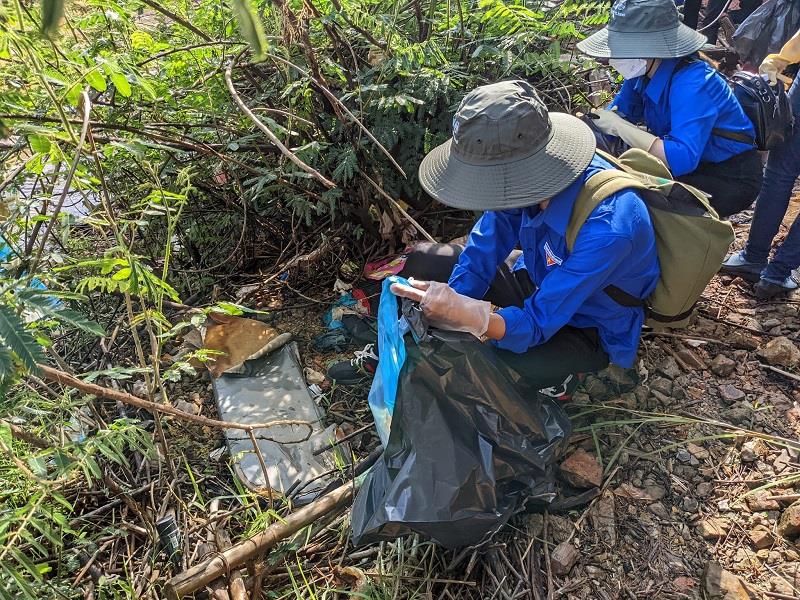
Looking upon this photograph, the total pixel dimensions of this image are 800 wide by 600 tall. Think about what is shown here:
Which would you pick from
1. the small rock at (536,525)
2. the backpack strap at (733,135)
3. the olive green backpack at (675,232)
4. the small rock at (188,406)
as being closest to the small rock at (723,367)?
the olive green backpack at (675,232)

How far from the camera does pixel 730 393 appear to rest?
241 centimetres

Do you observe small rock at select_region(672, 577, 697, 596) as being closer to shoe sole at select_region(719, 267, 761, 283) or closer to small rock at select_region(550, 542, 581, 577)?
small rock at select_region(550, 542, 581, 577)

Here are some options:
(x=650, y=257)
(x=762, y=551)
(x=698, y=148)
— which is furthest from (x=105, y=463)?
(x=698, y=148)

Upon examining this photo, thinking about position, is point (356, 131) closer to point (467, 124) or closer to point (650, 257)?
point (467, 124)

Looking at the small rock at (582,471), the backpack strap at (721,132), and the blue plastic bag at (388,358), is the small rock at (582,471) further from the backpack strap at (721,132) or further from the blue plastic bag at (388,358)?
the backpack strap at (721,132)

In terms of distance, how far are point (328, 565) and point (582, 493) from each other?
0.90m

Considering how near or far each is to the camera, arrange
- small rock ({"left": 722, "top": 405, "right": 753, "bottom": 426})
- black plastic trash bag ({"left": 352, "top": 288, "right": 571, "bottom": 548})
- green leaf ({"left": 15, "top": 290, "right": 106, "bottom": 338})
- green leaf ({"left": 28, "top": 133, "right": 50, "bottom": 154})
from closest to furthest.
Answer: green leaf ({"left": 15, "top": 290, "right": 106, "bottom": 338}) → green leaf ({"left": 28, "top": 133, "right": 50, "bottom": 154}) → black plastic trash bag ({"left": 352, "top": 288, "right": 571, "bottom": 548}) → small rock ({"left": 722, "top": 405, "right": 753, "bottom": 426})

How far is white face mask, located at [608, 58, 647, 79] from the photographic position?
2.67 meters

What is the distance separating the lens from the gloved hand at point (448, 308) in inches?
73.7

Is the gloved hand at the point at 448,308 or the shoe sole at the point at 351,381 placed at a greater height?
the gloved hand at the point at 448,308

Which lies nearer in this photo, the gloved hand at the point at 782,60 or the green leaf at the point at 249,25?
the green leaf at the point at 249,25

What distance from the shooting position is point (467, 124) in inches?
68.0

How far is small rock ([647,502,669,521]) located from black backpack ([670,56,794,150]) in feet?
5.26

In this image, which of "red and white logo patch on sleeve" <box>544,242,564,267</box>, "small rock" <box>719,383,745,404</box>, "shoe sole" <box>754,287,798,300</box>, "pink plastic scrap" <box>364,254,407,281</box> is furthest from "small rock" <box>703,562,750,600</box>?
"pink plastic scrap" <box>364,254,407,281</box>
